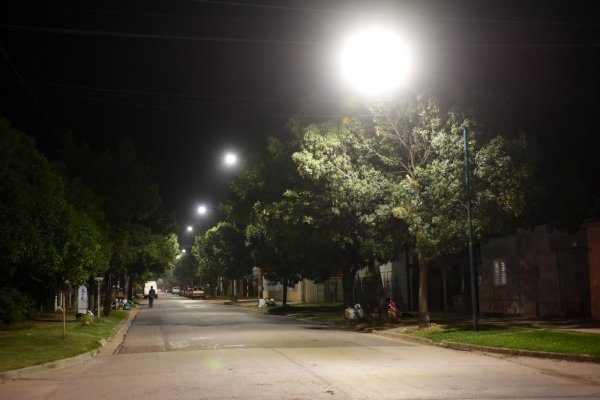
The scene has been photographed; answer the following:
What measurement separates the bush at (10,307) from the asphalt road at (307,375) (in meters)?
9.50

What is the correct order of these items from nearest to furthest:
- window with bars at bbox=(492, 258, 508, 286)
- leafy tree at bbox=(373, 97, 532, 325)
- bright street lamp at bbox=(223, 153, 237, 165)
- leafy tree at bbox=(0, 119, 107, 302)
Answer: leafy tree at bbox=(0, 119, 107, 302) < leafy tree at bbox=(373, 97, 532, 325) < window with bars at bbox=(492, 258, 508, 286) < bright street lamp at bbox=(223, 153, 237, 165)

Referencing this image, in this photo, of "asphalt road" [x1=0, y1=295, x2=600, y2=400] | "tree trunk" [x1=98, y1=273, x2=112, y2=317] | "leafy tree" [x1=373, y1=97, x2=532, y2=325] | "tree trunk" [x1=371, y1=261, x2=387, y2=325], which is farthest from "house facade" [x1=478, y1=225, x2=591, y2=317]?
"tree trunk" [x1=98, y1=273, x2=112, y2=317]

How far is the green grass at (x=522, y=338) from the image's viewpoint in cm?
1577

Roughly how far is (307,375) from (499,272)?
821 inches

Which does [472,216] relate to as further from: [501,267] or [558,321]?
[501,267]

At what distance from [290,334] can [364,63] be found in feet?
35.0

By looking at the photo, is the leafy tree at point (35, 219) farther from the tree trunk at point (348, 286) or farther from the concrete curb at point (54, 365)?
the tree trunk at point (348, 286)

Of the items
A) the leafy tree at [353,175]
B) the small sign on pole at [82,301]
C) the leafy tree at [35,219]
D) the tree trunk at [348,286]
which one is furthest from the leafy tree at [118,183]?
the leafy tree at [353,175]

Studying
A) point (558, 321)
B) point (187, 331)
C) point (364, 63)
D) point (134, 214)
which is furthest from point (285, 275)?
point (364, 63)

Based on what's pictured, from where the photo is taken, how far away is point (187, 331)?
26.0m

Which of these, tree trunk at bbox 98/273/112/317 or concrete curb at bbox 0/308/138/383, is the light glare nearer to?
tree trunk at bbox 98/273/112/317

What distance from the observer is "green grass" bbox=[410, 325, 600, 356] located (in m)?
15.8

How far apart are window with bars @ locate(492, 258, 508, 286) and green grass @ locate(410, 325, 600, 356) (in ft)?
27.1

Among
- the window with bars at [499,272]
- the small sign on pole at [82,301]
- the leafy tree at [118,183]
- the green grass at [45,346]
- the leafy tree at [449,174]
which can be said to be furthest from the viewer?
the leafy tree at [118,183]
